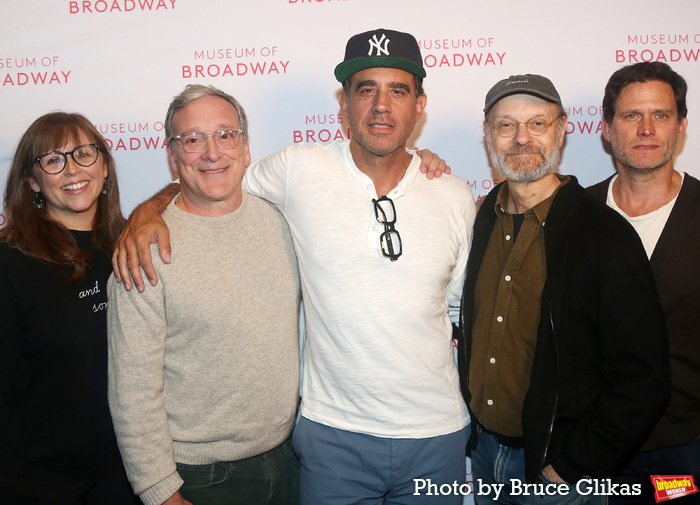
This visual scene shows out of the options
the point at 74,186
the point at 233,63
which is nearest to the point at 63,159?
the point at 74,186

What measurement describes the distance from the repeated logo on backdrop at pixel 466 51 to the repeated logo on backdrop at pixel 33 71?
5.66 feet

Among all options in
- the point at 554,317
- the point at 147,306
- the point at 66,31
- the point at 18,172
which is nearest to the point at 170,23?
the point at 66,31

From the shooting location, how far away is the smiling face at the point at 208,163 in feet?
5.77

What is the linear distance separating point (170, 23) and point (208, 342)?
1653 mm

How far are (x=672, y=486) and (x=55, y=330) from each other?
216 centimetres

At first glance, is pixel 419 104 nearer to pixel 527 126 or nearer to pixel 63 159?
pixel 527 126

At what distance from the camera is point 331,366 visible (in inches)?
73.1

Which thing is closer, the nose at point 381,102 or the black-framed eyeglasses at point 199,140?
the black-framed eyeglasses at point 199,140

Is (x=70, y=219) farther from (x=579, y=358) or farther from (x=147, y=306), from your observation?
(x=579, y=358)

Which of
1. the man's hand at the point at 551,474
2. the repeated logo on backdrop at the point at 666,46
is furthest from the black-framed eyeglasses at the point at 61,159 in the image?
the repeated logo on backdrop at the point at 666,46

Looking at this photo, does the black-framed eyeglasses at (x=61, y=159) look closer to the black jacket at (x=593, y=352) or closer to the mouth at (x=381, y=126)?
the mouth at (x=381, y=126)

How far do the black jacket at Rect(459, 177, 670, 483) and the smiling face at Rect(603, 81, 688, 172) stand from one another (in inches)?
15.2

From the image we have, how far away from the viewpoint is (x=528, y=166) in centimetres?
185

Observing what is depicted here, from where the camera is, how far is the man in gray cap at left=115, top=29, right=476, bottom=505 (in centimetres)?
183
